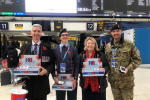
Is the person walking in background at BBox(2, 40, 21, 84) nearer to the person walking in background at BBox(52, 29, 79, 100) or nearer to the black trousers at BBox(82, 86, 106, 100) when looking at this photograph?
the person walking in background at BBox(52, 29, 79, 100)

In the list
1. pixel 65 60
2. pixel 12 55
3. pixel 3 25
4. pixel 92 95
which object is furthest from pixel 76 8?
pixel 92 95

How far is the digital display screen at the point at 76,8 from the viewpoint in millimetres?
5082

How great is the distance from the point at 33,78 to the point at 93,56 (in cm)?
95

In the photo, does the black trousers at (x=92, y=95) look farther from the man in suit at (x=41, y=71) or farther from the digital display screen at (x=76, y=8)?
the digital display screen at (x=76, y=8)

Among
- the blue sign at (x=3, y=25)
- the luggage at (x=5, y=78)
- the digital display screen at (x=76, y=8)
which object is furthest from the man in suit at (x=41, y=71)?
the blue sign at (x=3, y=25)

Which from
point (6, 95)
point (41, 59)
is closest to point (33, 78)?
point (41, 59)

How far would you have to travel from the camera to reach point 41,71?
158 centimetres

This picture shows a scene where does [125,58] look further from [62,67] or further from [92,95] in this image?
[62,67]

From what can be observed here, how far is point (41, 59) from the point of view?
5.38ft

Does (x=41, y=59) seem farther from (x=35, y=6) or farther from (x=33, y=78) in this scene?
(x=35, y=6)

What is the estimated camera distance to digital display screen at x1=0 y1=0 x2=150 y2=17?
508 cm

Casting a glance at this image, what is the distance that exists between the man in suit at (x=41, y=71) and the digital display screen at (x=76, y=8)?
3770 millimetres

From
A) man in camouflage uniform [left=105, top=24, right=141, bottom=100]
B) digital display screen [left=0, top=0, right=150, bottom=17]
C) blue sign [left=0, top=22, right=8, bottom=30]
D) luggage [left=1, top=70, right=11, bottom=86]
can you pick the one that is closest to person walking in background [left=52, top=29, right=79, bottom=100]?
man in camouflage uniform [left=105, top=24, right=141, bottom=100]

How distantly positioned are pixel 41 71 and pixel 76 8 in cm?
428
